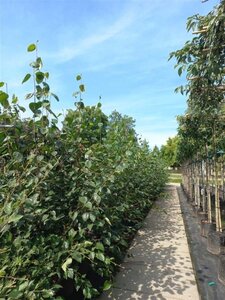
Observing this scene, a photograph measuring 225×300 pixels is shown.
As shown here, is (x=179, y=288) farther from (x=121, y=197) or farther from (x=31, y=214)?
(x=31, y=214)

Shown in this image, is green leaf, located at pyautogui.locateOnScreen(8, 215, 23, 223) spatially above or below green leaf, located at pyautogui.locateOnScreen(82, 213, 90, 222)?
above

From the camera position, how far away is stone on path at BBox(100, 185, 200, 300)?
2.70 m

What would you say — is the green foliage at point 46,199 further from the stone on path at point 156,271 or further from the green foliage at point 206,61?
the green foliage at point 206,61

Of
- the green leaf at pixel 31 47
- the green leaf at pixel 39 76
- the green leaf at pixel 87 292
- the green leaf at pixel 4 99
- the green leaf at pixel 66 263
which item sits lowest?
the green leaf at pixel 87 292

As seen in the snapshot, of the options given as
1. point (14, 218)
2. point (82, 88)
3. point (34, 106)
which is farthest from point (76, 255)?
point (82, 88)

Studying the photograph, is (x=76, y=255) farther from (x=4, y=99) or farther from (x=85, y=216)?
(x=4, y=99)

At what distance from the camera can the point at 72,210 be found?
2.13 metres

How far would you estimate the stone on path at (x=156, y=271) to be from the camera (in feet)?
8.86

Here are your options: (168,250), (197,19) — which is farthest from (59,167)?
(168,250)

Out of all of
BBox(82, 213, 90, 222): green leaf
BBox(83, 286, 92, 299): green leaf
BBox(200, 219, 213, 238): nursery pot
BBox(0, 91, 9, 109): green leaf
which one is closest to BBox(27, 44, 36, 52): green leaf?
BBox(0, 91, 9, 109): green leaf

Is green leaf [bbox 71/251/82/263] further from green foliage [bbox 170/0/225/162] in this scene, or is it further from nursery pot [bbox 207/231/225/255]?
nursery pot [bbox 207/231/225/255]

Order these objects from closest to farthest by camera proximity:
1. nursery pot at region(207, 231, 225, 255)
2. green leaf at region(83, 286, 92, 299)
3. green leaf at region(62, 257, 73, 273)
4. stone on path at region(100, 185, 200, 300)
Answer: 1. green leaf at region(62, 257, 73, 273)
2. green leaf at region(83, 286, 92, 299)
3. stone on path at region(100, 185, 200, 300)
4. nursery pot at region(207, 231, 225, 255)

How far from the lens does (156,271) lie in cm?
324

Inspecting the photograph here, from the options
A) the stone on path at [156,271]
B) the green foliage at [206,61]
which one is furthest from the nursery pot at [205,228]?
the green foliage at [206,61]
